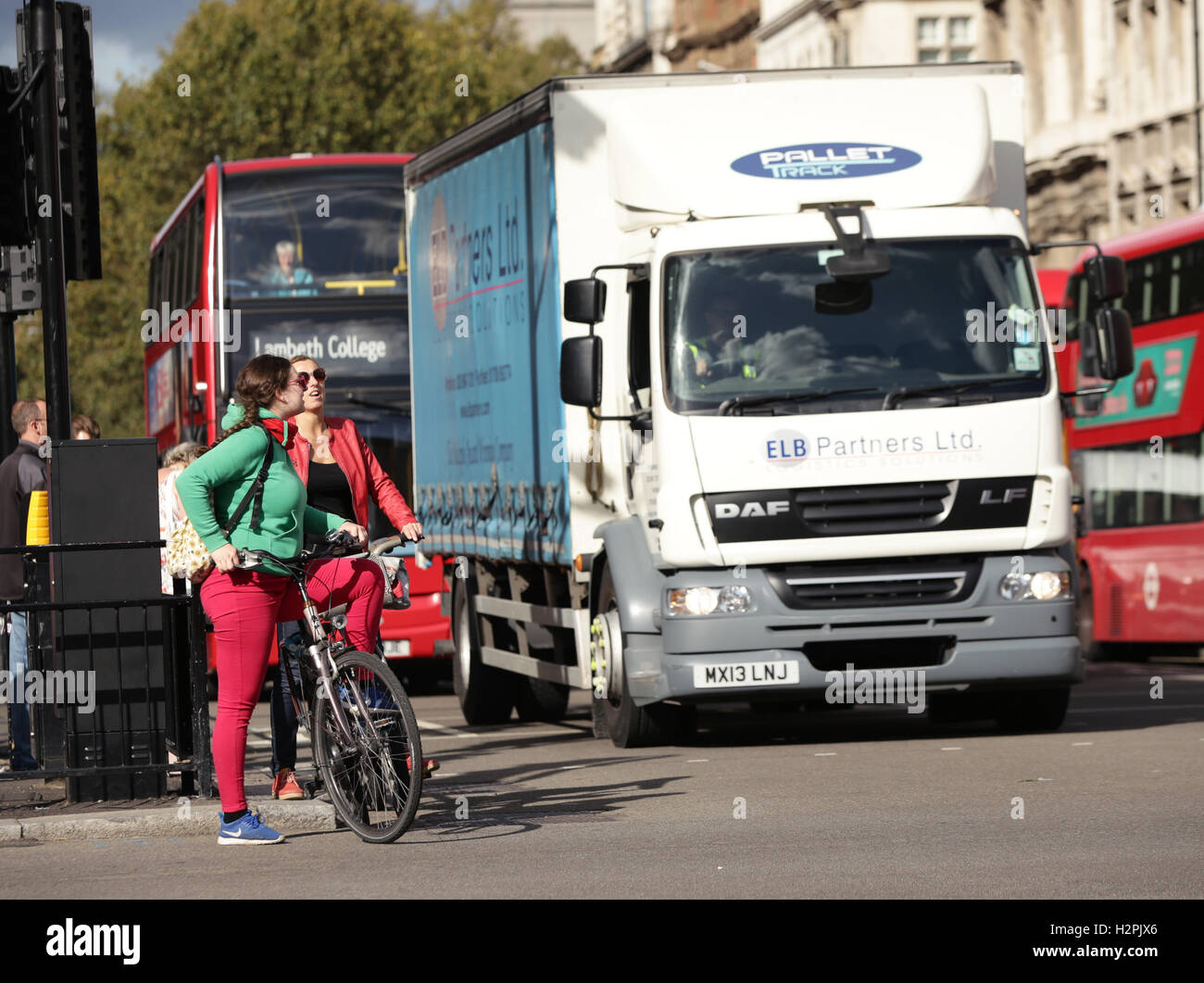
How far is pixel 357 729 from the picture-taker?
936 cm

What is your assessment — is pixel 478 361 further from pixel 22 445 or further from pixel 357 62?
pixel 357 62

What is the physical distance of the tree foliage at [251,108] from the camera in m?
51.9

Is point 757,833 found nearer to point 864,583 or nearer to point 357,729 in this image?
point 357,729

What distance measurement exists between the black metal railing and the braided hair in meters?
1.02

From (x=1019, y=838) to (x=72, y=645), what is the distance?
4056 millimetres

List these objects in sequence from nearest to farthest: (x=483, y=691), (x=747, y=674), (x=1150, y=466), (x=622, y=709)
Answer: (x=747, y=674) < (x=622, y=709) < (x=483, y=691) < (x=1150, y=466)

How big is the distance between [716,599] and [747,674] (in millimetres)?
416

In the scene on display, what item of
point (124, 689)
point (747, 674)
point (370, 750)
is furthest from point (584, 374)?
point (370, 750)

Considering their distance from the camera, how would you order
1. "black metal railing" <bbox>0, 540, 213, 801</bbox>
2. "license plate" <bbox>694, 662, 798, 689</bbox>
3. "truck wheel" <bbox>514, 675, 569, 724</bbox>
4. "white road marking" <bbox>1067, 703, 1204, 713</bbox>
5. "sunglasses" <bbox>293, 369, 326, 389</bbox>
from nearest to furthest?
1. "sunglasses" <bbox>293, 369, 326, 389</bbox>
2. "black metal railing" <bbox>0, 540, 213, 801</bbox>
3. "license plate" <bbox>694, 662, 798, 689</bbox>
4. "white road marking" <bbox>1067, 703, 1204, 713</bbox>
5. "truck wheel" <bbox>514, 675, 569, 724</bbox>

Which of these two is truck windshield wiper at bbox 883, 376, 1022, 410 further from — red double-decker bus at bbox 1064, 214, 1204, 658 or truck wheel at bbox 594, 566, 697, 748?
red double-decker bus at bbox 1064, 214, 1204, 658

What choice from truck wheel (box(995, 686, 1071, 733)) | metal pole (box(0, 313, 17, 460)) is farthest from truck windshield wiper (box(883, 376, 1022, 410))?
metal pole (box(0, 313, 17, 460))

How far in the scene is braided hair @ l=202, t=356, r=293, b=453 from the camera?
934cm

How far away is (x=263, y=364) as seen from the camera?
9.46 m
